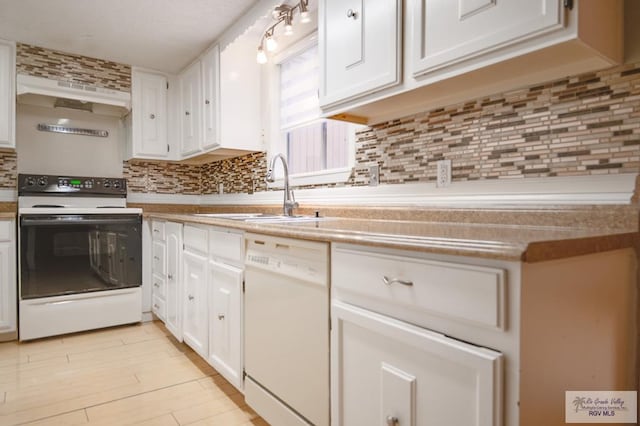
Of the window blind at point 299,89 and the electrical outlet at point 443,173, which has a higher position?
the window blind at point 299,89

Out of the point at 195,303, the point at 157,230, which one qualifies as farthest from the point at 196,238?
the point at 157,230

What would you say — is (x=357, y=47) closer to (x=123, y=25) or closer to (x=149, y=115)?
(x=123, y=25)

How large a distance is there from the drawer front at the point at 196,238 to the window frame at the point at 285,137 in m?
0.74

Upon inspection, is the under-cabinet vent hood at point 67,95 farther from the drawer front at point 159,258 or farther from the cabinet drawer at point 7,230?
the drawer front at point 159,258

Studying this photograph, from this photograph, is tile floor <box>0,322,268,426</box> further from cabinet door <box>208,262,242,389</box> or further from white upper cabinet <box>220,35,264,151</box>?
white upper cabinet <box>220,35,264,151</box>

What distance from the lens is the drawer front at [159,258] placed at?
2.76 meters

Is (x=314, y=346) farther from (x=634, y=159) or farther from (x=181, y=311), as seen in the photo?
(x=181, y=311)

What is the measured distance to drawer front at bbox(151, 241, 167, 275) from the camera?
2756mm

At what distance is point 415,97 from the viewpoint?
155 centimetres

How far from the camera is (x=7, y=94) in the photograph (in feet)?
9.18

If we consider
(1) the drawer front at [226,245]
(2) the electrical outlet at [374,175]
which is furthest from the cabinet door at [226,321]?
(2) the electrical outlet at [374,175]

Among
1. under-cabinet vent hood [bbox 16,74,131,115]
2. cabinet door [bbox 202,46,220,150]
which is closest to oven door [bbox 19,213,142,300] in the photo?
cabinet door [bbox 202,46,220,150]

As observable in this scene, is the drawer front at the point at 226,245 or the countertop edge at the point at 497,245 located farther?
the drawer front at the point at 226,245

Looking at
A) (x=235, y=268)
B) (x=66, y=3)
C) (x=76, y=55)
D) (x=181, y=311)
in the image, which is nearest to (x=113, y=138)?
(x=76, y=55)
